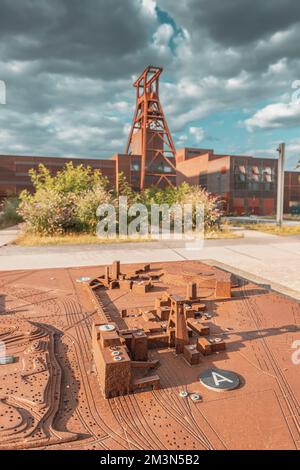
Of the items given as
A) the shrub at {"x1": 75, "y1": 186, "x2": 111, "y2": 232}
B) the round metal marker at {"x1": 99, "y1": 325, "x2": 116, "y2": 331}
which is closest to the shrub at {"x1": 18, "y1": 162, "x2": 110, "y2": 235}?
the shrub at {"x1": 75, "y1": 186, "x2": 111, "y2": 232}

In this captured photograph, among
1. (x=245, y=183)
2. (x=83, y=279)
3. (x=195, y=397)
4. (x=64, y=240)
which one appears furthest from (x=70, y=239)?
(x=245, y=183)

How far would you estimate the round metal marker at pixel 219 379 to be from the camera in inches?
106

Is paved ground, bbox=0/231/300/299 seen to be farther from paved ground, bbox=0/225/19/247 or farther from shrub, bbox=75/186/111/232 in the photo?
shrub, bbox=75/186/111/232

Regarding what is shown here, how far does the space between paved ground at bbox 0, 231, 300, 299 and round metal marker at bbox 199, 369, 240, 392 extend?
3.75 meters

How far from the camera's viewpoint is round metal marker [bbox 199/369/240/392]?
2688mm

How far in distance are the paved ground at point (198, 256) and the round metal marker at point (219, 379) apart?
3.75 m

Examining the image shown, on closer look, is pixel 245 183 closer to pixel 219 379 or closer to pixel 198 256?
pixel 198 256

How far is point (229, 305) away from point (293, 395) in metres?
2.20

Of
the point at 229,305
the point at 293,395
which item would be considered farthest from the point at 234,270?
the point at 293,395

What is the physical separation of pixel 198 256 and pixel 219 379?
758 cm

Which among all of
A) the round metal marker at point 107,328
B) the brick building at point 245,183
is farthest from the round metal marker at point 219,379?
the brick building at point 245,183

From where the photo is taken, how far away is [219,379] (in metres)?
2.81

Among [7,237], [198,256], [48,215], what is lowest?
[198,256]

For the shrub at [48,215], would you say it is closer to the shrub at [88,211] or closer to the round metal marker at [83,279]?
the shrub at [88,211]
